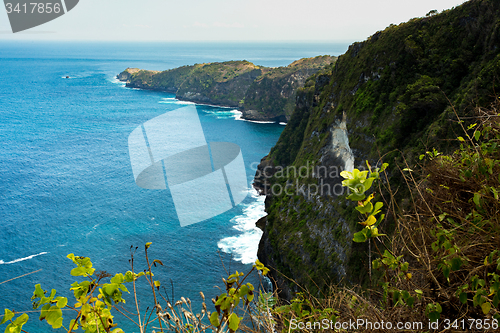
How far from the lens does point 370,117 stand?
3316cm

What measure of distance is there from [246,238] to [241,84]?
98.2m

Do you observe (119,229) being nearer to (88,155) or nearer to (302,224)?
(302,224)

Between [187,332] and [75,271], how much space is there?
122 centimetres

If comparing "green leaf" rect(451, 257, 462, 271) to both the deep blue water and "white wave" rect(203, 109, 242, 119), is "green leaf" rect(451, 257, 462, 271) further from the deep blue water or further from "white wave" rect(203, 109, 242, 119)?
"white wave" rect(203, 109, 242, 119)

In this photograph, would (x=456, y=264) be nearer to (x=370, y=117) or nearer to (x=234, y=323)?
(x=234, y=323)

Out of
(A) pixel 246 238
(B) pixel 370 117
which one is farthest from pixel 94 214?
(B) pixel 370 117

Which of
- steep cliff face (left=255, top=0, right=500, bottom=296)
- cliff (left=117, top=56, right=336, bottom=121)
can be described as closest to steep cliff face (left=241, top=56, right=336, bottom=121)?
cliff (left=117, top=56, right=336, bottom=121)

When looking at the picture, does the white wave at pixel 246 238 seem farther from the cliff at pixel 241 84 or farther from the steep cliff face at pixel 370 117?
the cliff at pixel 241 84

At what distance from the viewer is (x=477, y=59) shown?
27281 millimetres

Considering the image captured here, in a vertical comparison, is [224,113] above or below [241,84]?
below

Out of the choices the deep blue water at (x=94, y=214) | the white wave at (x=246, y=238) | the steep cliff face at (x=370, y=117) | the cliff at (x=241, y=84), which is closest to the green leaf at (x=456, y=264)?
the deep blue water at (x=94, y=214)

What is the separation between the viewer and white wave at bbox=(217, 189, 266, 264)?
43.0m

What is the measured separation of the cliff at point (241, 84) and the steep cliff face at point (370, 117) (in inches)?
2677

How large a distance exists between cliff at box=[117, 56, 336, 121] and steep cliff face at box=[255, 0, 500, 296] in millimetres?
67992
